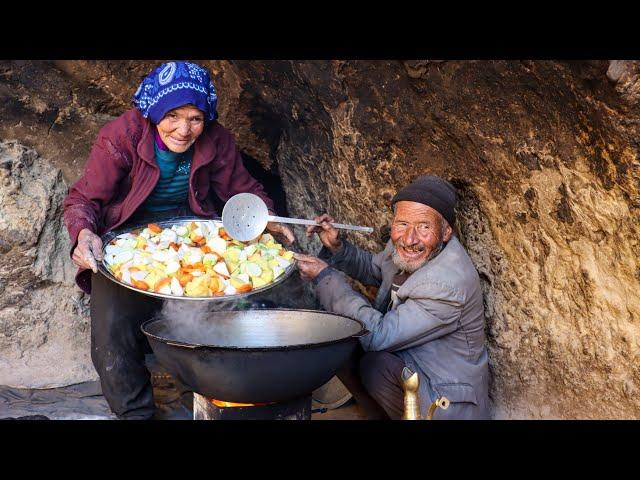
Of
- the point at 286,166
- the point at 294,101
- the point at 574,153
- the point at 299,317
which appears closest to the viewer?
the point at 574,153

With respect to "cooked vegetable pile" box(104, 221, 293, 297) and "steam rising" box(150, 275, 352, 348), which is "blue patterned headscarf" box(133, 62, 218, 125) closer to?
"cooked vegetable pile" box(104, 221, 293, 297)

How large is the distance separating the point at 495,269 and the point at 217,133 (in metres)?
1.64

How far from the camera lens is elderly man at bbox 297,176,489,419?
10.5 feet

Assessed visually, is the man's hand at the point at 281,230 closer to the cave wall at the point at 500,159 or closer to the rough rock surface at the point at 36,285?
the cave wall at the point at 500,159

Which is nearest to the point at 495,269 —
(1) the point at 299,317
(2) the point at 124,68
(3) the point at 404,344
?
(3) the point at 404,344

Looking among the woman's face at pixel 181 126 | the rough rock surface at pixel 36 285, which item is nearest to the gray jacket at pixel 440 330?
the woman's face at pixel 181 126

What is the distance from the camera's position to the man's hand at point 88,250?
3.21 metres

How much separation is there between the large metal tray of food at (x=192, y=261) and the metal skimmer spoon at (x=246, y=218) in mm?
52

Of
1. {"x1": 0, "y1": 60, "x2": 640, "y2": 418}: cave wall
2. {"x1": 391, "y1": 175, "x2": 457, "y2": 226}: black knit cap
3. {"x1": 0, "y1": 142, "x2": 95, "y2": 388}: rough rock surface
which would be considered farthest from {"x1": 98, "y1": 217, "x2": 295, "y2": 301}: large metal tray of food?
{"x1": 0, "y1": 142, "x2": 95, "y2": 388}: rough rock surface

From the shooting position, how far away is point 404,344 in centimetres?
326

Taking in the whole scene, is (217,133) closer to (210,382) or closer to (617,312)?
(210,382)

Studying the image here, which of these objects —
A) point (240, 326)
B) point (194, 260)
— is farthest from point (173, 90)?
point (240, 326)

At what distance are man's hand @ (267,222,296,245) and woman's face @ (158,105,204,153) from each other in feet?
2.03

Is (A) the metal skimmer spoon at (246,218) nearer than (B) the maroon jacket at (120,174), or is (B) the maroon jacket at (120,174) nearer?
(A) the metal skimmer spoon at (246,218)
